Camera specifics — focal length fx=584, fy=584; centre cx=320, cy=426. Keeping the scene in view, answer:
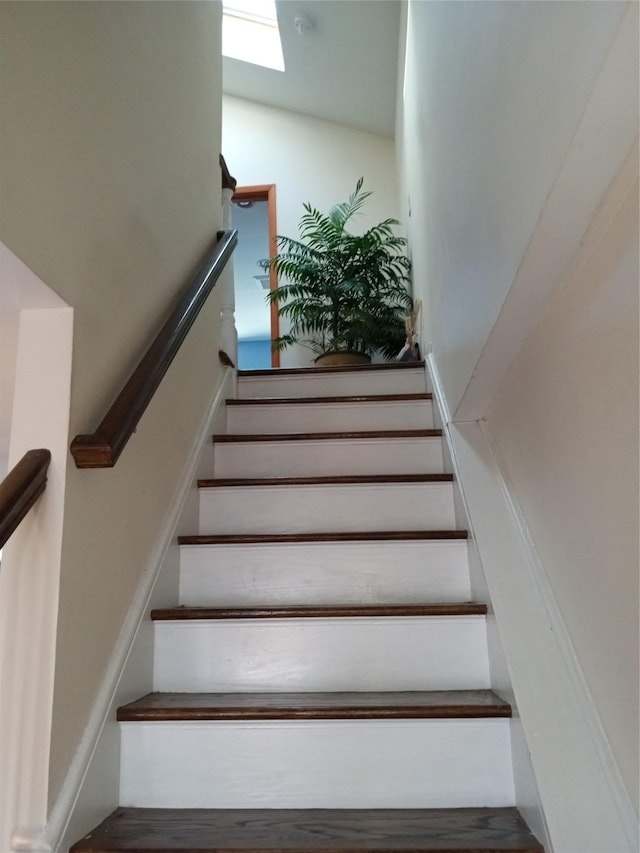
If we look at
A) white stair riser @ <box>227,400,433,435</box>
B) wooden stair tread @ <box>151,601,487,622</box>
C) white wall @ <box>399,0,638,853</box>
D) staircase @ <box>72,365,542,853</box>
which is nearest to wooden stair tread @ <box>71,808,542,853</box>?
staircase @ <box>72,365,542,853</box>

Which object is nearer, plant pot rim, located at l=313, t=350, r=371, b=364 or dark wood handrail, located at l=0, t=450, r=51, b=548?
dark wood handrail, located at l=0, t=450, r=51, b=548

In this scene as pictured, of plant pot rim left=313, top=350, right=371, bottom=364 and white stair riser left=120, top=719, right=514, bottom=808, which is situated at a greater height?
plant pot rim left=313, top=350, right=371, bottom=364

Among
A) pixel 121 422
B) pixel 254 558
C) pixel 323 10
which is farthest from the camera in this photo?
pixel 323 10

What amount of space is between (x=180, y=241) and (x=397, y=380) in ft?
3.93

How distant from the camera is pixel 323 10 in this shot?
144 inches

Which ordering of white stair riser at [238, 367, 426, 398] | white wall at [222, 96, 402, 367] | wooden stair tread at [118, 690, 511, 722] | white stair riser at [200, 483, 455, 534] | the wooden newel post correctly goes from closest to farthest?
1. wooden stair tread at [118, 690, 511, 722]
2. white stair riser at [200, 483, 455, 534]
3. the wooden newel post
4. white stair riser at [238, 367, 426, 398]
5. white wall at [222, 96, 402, 367]

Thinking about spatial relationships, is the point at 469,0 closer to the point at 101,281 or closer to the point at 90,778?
the point at 101,281

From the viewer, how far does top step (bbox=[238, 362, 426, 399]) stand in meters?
2.72

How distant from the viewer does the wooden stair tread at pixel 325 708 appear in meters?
1.27

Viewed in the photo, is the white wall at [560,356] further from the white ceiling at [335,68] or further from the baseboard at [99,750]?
the white ceiling at [335,68]

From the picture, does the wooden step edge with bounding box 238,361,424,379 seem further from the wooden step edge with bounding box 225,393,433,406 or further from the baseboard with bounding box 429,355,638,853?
the baseboard with bounding box 429,355,638,853

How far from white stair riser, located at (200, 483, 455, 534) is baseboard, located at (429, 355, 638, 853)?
0.26m

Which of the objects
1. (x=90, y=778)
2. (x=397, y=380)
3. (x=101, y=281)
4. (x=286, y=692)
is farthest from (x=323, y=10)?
(x=90, y=778)

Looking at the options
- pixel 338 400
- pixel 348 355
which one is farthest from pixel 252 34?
pixel 338 400
